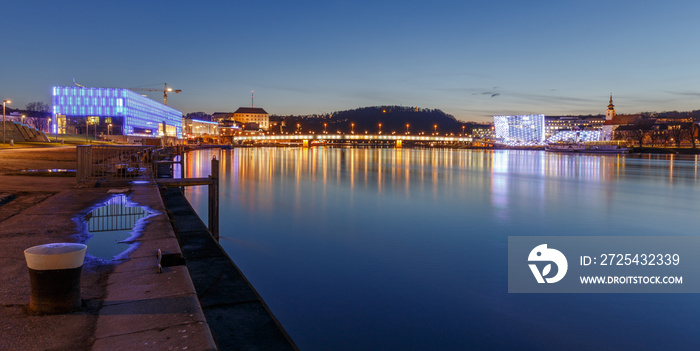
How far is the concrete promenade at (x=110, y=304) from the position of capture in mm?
4340

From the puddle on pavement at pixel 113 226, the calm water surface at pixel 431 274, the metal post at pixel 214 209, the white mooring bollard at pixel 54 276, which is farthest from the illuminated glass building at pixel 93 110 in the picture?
the white mooring bollard at pixel 54 276

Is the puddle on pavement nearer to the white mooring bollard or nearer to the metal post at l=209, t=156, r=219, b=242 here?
the white mooring bollard

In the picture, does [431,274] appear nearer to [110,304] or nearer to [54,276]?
[110,304]

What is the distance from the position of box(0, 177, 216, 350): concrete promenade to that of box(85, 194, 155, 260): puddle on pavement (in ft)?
0.81

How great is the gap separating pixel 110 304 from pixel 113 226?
193 inches

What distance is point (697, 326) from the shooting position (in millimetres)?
8727

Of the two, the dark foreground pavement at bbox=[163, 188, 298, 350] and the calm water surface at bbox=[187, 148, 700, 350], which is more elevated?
the dark foreground pavement at bbox=[163, 188, 298, 350]

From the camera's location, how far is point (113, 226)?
9.65 metres

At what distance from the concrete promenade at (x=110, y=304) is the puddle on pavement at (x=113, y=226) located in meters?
0.25

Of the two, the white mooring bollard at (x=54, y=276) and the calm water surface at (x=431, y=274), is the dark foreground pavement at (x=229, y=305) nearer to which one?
the calm water surface at (x=431, y=274)

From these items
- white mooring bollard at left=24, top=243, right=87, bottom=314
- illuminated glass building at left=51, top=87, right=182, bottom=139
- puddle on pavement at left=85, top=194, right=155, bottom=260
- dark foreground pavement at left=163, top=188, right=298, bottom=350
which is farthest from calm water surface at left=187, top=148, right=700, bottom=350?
illuminated glass building at left=51, top=87, right=182, bottom=139

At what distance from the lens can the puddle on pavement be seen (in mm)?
7797

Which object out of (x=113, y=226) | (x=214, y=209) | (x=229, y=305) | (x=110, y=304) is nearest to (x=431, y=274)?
(x=229, y=305)

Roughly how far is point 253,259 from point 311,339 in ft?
19.0
